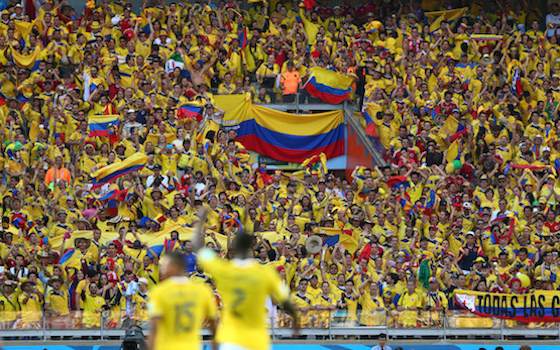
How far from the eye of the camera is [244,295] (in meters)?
12.4

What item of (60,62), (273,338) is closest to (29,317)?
(273,338)

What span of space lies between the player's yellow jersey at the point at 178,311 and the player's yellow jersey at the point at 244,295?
24cm

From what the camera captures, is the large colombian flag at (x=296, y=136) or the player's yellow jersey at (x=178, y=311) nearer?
the player's yellow jersey at (x=178, y=311)

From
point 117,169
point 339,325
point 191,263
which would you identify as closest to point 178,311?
point 339,325

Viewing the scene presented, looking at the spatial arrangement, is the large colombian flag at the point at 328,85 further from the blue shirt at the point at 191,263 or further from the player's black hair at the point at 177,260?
the player's black hair at the point at 177,260

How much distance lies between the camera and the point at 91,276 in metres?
23.0

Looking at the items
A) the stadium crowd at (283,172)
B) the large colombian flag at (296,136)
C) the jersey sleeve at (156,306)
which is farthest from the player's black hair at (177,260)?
the large colombian flag at (296,136)

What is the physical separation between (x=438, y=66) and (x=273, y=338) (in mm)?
8644

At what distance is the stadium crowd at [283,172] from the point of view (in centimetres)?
2333

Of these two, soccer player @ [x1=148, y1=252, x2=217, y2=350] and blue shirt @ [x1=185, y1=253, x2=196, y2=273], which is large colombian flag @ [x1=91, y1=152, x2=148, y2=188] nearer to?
blue shirt @ [x1=185, y1=253, x2=196, y2=273]

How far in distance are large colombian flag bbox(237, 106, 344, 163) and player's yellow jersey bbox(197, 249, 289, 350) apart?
16.6m

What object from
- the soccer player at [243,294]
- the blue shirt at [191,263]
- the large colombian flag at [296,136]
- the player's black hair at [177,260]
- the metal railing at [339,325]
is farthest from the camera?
the large colombian flag at [296,136]

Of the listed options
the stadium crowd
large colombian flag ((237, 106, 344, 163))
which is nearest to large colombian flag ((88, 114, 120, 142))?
the stadium crowd

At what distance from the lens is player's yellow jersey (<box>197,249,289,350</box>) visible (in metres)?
12.3
